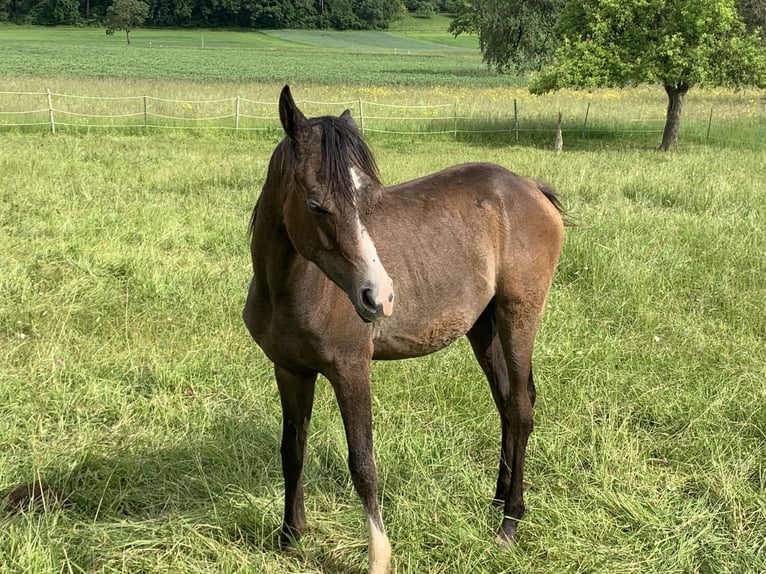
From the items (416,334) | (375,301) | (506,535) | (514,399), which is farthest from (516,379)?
(375,301)

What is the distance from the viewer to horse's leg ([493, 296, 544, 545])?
2939mm

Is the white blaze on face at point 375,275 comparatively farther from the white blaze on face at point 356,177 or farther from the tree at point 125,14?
the tree at point 125,14

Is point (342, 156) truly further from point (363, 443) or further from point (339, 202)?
point (363, 443)

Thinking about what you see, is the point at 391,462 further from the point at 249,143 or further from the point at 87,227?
the point at 249,143

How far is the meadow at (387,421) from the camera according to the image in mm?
2762

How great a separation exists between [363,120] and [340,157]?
1736 cm

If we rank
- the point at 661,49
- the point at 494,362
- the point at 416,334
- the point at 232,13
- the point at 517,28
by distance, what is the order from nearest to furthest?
the point at 416,334, the point at 494,362, the point at 661,49, the point at 517,28, the point at 232,13

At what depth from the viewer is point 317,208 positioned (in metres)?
1.89

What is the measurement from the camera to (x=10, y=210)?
748 centimetres

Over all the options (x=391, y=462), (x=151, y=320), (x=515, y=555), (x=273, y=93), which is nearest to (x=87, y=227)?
(x=151, y=320)

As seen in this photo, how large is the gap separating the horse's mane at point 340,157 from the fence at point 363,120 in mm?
15923

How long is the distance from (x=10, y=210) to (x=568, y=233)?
661 centimetres

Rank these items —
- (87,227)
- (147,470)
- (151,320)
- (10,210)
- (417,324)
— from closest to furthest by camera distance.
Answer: (417,324), (147,470), (151,320), (87,227), (10,210)

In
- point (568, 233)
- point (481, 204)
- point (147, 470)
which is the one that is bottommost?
point (147, 470)
